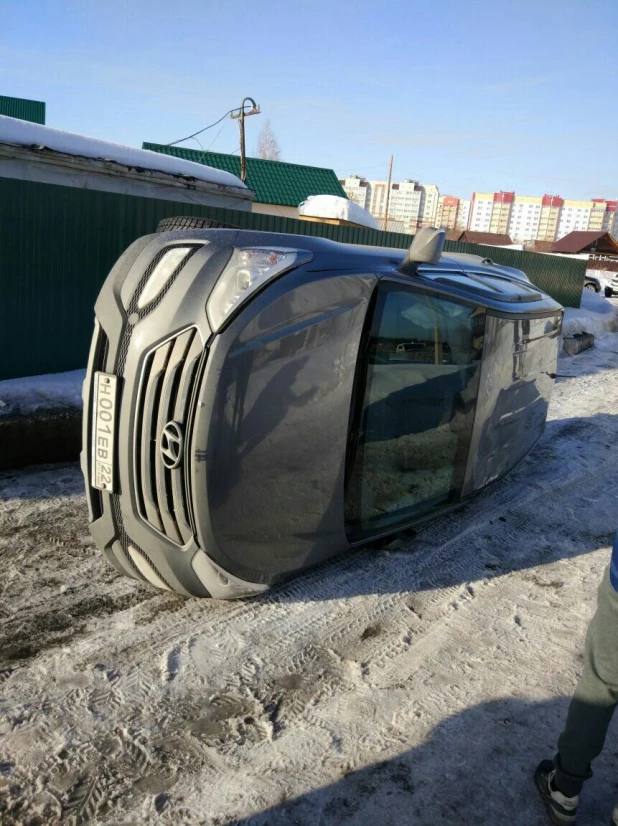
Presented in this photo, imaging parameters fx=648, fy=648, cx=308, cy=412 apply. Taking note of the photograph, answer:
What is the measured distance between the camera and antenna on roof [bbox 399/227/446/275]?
129 inches

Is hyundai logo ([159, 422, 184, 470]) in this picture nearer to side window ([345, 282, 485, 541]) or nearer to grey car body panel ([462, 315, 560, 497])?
side window ([345, 282, 485, 541])

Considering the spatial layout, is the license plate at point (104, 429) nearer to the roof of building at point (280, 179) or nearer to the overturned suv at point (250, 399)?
the overturned suv at point (250, 399)

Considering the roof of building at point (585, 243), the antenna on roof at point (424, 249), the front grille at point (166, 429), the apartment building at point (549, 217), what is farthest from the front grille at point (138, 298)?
the apartment building at point (549, 217)

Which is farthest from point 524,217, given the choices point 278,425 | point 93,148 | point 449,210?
point 278,425

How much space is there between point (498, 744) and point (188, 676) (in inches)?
49.9

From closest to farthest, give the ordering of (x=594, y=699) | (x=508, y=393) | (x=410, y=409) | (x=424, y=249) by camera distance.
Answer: (x=594, y=699) → (x=424, y=249) → (x=410, y=409) → (x=508, y=393)

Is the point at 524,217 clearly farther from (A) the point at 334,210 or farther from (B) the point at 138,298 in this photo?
(B) the point at 138,298

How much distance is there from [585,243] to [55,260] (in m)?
46.8

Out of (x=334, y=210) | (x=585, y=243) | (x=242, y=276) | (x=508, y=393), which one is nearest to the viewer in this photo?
(x=242, y=276)

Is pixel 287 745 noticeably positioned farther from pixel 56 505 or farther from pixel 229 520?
pixel 56 505

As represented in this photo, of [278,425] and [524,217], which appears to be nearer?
[278,425]

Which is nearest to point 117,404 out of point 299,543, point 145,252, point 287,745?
point 145,252

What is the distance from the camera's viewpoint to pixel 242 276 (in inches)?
105

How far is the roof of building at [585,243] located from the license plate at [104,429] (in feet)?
158
